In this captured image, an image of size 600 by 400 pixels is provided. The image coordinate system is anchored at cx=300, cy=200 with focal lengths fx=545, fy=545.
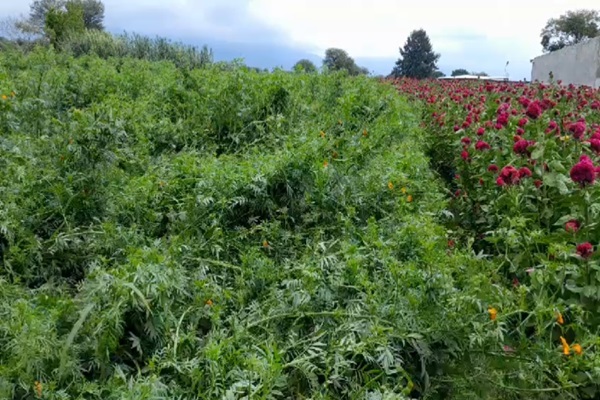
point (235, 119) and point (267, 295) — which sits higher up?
point (235, 119)

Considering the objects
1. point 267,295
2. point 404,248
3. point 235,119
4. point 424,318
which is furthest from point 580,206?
point 235,119

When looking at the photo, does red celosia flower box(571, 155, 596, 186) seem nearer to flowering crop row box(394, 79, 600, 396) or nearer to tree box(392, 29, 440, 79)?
flowering crop row box(394, 79, 600, 396)

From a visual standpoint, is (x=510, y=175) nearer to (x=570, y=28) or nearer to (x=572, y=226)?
(x=572, y=226)

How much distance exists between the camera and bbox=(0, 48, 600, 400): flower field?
5.24 feet

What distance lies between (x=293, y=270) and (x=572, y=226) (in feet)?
3.84

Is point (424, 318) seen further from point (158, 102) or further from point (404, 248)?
point (158, 102)

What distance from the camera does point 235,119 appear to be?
14.8 ft

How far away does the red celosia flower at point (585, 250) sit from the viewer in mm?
2088

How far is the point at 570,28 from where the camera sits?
46.9 meters

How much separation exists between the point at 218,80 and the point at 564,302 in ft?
13.3

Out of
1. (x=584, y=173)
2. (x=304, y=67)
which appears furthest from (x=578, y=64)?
(x=584, y=173)

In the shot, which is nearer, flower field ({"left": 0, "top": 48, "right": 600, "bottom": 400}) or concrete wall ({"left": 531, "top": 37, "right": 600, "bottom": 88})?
flower field ({"left": 0, "top": 48, "right": 600, "bottom": 400})

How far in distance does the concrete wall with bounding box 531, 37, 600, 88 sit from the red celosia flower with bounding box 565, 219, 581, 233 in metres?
14.7

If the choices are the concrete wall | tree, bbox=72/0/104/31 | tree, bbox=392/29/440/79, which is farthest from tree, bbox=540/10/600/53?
tree, bbox=72/0/104/31
